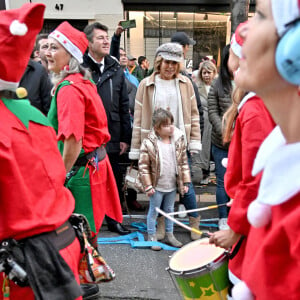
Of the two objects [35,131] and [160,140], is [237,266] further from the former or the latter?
[160,140]

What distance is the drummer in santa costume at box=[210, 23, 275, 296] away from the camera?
1.74 metres

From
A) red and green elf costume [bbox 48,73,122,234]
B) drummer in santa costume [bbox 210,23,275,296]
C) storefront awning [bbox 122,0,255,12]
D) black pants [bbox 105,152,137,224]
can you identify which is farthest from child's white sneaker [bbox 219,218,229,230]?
storefront awning [bbox 122,0,255,12]

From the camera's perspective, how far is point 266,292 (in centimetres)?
114

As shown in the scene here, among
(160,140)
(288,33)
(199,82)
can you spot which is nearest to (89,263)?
(288,33)

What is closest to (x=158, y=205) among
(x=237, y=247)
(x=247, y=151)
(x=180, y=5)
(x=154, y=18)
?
(x=237, y=247)

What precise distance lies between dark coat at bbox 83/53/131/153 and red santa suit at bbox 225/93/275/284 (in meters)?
2.69

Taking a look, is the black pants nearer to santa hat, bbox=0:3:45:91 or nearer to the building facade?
santa hat, bbox=0:3:45:91

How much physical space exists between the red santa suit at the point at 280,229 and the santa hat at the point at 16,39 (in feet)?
3.56

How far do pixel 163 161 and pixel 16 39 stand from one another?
255 cm

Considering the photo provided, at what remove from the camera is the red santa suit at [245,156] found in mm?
1734

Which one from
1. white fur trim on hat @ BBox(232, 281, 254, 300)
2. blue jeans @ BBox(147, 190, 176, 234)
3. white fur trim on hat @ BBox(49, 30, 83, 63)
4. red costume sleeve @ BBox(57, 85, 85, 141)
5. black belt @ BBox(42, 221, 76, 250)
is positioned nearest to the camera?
white fur trim on hat @ BBox(232, 281, 254, 300)

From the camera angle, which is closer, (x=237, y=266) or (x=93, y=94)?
(x=237, y=266)

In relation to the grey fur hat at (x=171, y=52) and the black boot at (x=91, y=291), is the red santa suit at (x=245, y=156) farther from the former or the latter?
the grey fur hat at (x=171, y=52)

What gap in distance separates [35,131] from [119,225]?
9.81ft
